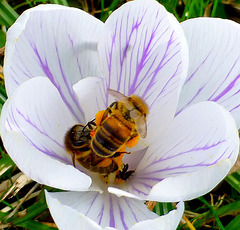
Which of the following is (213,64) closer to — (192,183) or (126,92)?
(126,92)

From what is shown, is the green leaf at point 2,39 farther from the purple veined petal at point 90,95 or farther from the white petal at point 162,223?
the white petal at point 162,223

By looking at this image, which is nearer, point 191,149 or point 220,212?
point 191,149

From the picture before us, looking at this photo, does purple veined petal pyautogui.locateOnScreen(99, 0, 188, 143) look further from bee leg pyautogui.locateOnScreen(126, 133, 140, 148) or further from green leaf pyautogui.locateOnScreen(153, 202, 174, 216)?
green leaf pyautogui.locateOnScreen(153, 202, 174, 216)

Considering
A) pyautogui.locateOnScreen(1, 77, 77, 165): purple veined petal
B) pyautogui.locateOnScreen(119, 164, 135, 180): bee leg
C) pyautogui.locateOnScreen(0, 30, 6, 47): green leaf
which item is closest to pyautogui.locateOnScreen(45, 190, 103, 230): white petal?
pyautogui.locateOnScreen(1, 77, 77, 165): purple veined petal

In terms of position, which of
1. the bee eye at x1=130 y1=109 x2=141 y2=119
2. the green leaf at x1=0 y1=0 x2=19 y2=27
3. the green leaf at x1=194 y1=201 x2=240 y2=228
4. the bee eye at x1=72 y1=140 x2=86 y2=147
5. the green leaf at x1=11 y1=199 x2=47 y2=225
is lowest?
the green leaf at x1=194 y1=201 x2=240 y2=228

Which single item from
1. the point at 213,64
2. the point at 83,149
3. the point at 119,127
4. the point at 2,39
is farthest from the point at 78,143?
the point at 2,39

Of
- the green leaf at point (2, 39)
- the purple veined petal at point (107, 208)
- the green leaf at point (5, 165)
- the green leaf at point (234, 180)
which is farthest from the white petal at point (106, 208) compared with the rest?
the green leaf at point (2, 39)

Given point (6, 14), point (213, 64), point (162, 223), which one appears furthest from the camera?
point (6, 14)
